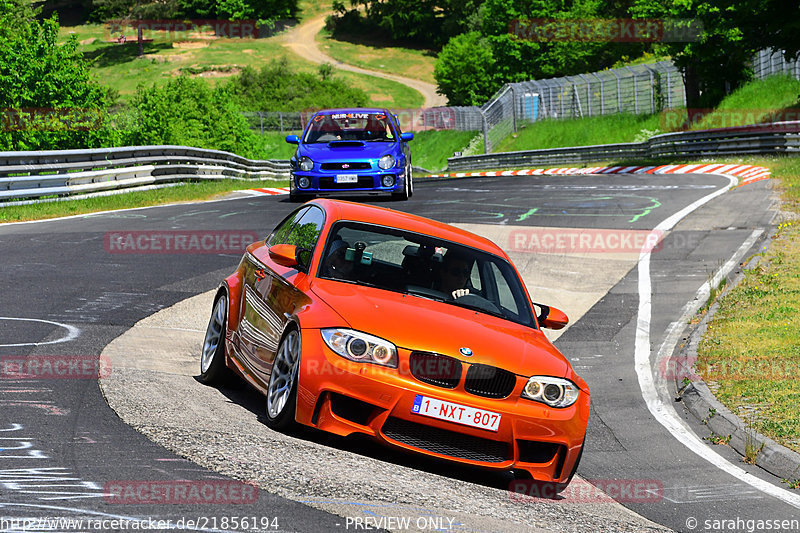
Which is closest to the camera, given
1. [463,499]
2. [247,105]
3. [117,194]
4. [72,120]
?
[463,499]

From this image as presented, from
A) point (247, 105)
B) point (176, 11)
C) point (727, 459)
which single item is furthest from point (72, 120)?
point (176, 11)

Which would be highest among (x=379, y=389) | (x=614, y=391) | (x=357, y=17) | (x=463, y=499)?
(x=357, y=17)

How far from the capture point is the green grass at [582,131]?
53375 mm

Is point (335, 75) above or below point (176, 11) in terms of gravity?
below

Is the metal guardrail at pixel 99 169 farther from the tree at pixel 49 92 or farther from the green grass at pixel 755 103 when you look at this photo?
the green grass at pixel 755 103

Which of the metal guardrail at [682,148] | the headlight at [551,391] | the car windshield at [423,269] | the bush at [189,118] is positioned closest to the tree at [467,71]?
the metal guardrail at [682,148]

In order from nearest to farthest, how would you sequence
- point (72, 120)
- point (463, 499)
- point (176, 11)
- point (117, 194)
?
point (463, 499) < point (117, 194) < point (72, 120) < point (176, 11)

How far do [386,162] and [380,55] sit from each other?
116934mm

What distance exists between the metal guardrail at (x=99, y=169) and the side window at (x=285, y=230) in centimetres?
1343

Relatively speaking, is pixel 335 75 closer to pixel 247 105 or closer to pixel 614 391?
pixel 247 105

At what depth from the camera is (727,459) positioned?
8.02m

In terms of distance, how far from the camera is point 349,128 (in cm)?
2109

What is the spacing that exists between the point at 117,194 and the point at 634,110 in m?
36.2

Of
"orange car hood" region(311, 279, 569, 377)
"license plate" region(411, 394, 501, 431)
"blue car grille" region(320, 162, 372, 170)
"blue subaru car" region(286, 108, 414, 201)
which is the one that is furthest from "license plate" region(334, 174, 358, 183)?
"license plate" region(411, 394, 501, 431)
